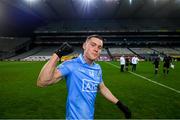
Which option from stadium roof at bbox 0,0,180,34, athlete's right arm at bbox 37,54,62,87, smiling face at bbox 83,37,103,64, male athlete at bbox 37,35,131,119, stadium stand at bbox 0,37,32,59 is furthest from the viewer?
stadium stand at bbox 0,37,32,59

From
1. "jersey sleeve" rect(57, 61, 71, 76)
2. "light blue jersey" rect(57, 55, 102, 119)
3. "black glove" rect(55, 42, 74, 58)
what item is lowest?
"light blue jersey" rect(57, 55, 102, 119)

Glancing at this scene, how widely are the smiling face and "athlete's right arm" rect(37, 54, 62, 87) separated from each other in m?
0.46

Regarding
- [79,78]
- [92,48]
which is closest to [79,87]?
[79,78]

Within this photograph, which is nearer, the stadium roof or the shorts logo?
the shorts logo

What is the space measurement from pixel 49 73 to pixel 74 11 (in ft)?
261

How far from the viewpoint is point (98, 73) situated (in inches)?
167

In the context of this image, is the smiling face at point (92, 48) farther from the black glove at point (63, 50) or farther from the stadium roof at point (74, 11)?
the stadium roof at point (74, 11)

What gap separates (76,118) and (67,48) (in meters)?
0.94

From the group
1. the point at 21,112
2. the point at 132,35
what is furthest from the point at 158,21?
the point at 21,112

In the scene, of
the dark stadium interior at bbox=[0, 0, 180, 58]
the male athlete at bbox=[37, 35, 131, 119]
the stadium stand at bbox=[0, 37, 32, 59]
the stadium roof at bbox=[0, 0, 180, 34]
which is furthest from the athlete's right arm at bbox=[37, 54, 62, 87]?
the stadium stand at bbox=[0, 37, 32, 59]

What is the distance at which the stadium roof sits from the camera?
70312 mm

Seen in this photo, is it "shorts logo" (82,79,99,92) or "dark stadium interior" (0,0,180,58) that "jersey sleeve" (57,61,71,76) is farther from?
"dark stadium interior" (0,0,180,58)

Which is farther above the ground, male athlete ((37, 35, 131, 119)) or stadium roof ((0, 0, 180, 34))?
stadium roof ((0, 0, 180, 34))

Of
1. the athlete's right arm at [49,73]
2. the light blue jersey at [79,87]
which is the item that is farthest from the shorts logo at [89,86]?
the athlete's right arm at [49,73]
